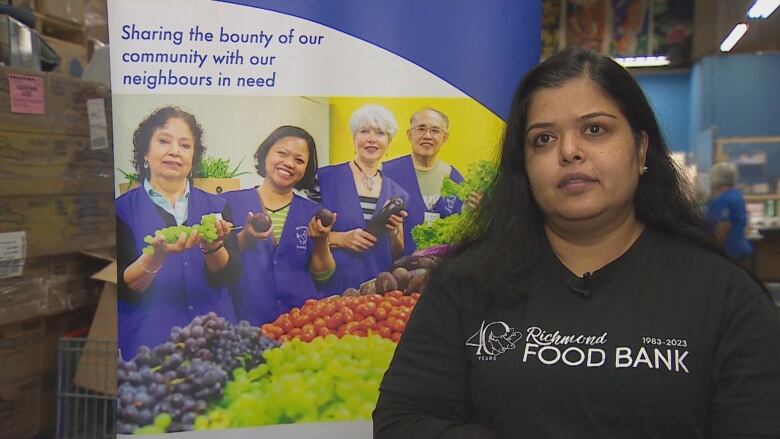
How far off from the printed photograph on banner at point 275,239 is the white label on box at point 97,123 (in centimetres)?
103

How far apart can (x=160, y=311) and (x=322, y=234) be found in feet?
1.41

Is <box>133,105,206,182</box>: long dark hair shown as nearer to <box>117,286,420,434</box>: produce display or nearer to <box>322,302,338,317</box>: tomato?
<box>117,286,420,434</box>: produce display

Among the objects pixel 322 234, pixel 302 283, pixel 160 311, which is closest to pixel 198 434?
pixel 160 311

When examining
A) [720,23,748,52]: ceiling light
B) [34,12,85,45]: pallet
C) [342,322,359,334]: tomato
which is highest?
[720,23,748,52]: ceiling light

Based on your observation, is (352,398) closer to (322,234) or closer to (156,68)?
(322,234)

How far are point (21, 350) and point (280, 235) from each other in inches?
50.0

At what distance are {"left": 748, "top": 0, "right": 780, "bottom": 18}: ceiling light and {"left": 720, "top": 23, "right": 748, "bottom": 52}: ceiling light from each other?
0.15m

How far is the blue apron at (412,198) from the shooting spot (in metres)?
1.77

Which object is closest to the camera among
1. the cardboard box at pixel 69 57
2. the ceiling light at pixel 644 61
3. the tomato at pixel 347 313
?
the tomato at pixel 347 313

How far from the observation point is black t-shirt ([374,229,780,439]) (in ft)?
3.78

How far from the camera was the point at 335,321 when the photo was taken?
1753 millimetres

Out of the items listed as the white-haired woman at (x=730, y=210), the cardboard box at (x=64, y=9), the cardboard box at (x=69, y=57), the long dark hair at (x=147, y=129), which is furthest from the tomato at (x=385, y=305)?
the white-haired woman at (x=730, y=210)

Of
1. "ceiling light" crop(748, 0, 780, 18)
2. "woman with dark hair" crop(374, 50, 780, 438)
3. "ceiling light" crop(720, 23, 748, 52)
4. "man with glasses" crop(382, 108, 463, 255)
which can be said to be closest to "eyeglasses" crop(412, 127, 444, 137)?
"man with glasses" crop(382, 108, 463, 255)

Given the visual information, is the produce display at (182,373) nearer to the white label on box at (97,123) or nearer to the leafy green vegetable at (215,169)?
the leafy green vegetable at (215,169)
